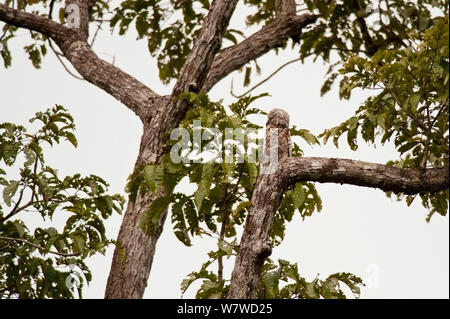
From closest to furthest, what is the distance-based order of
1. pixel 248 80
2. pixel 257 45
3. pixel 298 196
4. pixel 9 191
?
pixel 298 196
pixel 9 191
pixel 257 45
pixel 248 80

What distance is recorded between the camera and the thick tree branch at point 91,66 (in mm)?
4406

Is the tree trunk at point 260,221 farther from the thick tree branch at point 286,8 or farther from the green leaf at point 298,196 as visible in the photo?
the thick tree branch at point 286,8

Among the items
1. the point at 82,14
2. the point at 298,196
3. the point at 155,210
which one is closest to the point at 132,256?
the point at 155,210

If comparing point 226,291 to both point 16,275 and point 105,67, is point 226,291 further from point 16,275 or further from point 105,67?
point 105,67

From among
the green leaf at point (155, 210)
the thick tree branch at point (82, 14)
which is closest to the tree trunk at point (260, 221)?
the green leaf at point (155, 210)

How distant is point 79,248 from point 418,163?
1801 mm

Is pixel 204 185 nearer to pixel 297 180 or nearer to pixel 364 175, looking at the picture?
pixel 297 180

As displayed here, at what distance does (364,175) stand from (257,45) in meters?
2.34

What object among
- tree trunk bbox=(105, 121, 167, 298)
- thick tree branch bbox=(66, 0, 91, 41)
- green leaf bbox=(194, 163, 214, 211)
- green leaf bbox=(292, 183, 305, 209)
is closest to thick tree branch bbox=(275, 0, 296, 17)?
thick tree branch bbox=(66, 0, 91, 41)

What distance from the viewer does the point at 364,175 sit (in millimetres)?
2787

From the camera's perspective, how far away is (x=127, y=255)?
144 inches

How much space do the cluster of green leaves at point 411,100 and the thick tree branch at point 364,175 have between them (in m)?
0.08
